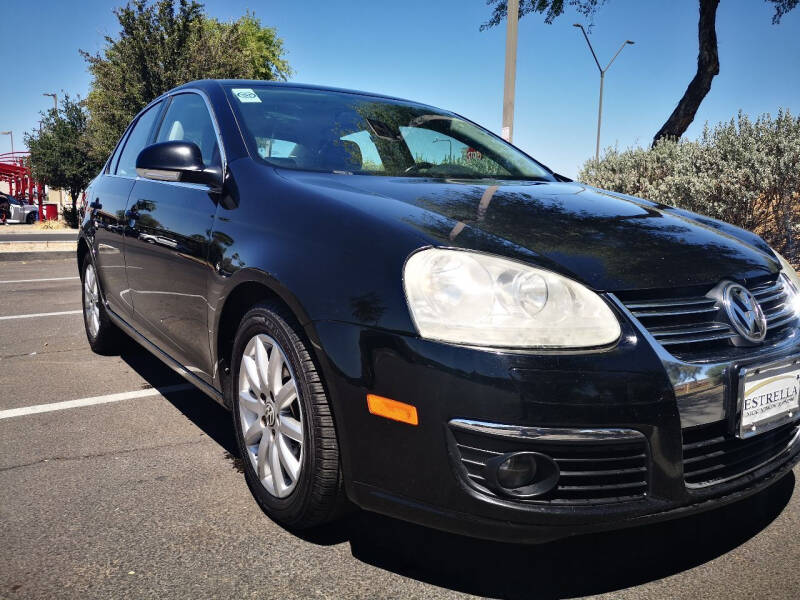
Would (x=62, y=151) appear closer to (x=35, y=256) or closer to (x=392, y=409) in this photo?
(x=35, y=256)

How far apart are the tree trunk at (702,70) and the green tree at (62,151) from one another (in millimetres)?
24677

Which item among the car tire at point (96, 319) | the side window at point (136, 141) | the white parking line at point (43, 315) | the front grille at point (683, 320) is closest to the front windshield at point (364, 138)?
the side window at point (136, 141)

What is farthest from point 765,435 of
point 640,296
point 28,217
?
point 28,217

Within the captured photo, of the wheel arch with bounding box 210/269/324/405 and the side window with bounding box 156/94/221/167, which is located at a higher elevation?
the side window with bounding box 156/94/221/167

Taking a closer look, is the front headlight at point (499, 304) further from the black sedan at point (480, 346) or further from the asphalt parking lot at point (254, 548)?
the asphalt parking lot at point (254, 548)

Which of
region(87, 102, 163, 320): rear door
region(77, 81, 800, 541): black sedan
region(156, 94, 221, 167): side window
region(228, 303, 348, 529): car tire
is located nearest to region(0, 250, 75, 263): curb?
region(87, 102, 163, 320): rear door

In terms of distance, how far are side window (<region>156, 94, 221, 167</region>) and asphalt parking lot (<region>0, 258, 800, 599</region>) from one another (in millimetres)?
1290

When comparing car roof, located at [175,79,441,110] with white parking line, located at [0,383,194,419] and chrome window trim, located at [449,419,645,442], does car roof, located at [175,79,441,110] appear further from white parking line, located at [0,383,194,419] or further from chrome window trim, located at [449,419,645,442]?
chrome window trim, located at [449,419,645,442]

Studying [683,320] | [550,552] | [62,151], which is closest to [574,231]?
[683,320]

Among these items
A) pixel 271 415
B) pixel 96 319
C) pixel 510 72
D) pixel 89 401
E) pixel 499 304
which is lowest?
pixel 89 401

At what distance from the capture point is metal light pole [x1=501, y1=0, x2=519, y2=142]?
328 inches

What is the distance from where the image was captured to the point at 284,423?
2.28m

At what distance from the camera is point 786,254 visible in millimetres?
7754

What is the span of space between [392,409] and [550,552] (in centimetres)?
79
